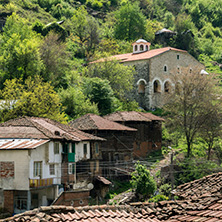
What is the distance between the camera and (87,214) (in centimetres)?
1334

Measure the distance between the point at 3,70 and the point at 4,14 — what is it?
31095mm

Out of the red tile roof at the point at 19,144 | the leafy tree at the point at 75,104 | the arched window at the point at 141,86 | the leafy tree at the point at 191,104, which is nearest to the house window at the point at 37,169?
the red tile roof at the point at 19,144

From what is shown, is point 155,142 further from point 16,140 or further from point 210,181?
point 210,181

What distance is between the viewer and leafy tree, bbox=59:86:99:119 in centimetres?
5234

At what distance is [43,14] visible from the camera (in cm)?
9688

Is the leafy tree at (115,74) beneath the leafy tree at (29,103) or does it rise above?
above

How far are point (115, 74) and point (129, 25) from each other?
36.3 meters

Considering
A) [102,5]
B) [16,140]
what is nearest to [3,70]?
[16,140]

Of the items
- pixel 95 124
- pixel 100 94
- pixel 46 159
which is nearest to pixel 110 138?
pixel 95 124

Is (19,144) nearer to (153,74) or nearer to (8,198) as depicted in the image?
(8,198)

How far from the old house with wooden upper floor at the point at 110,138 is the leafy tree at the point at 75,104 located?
257 inches

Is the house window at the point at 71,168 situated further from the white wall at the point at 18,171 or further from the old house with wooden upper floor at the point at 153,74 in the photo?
the old house with wooden upper floor at the point at 153,74

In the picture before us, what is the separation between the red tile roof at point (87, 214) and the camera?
1284cm

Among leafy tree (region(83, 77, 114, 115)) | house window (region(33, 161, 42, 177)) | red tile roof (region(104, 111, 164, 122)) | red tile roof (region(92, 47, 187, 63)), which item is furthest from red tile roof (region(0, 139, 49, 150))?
red tile roof (region(92, 47, 187, 63))
